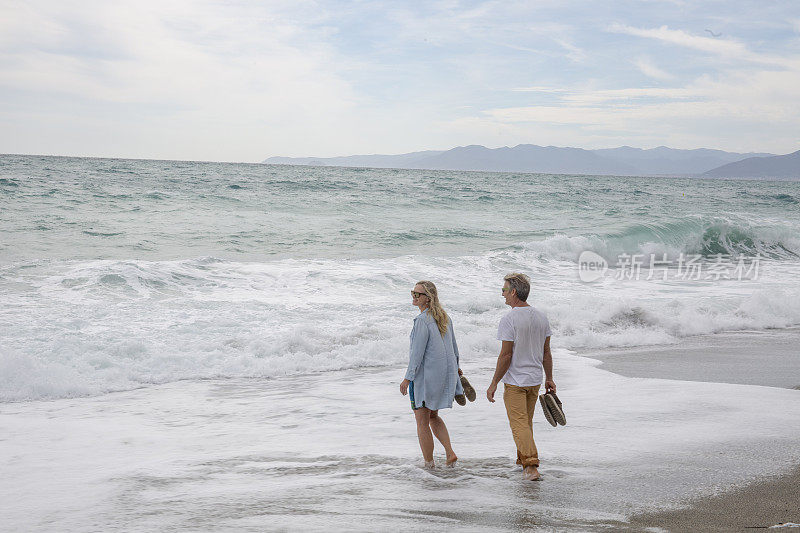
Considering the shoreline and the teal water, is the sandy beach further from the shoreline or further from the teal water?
the teal water

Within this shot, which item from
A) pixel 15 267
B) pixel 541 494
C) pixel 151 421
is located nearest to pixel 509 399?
pixel 541 494

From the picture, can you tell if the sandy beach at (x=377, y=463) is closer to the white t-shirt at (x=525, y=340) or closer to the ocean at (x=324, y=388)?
the ocean at (x=324, y=388)

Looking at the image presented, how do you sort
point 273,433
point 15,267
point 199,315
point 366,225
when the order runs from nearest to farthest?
point 273,433 < point 199,315 < point 15,267 < point 366,225

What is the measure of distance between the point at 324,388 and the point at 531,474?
3.79 meters

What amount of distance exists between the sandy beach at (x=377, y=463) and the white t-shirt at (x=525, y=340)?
0.74 m

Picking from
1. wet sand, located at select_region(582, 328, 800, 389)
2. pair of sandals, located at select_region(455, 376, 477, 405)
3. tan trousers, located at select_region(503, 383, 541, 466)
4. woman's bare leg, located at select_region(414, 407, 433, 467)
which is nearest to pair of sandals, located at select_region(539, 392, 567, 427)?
tan trousers, located at select_region(503, 383, 541, 466)

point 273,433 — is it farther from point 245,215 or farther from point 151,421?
point 245,215

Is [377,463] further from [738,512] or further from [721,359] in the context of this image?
[721,359]

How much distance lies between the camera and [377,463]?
5410mm

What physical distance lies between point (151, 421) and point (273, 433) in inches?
53.8

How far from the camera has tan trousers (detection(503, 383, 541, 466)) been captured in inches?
198

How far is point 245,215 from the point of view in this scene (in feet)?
86.8

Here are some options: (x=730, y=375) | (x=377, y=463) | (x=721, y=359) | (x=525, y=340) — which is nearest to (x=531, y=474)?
(x=525, y=340)

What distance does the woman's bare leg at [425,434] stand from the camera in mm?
5285
